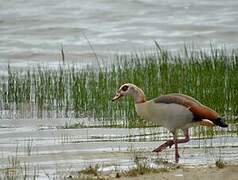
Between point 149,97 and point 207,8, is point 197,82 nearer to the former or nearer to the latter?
point 149,97

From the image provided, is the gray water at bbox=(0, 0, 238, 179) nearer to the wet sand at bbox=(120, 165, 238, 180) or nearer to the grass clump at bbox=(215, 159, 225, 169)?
the grass clump at bbox=(215, 159, 225, 169)

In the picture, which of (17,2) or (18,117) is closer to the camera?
(18,117)

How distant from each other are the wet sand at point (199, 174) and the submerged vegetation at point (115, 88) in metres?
4.09

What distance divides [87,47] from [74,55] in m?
1.48

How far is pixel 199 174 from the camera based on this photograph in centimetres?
854

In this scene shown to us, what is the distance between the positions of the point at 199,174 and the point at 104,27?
19.0m

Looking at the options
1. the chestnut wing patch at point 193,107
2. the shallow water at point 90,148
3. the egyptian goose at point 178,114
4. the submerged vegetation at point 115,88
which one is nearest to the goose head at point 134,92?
the egyptian goose at point 178,114

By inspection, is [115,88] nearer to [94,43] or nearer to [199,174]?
[199,174]

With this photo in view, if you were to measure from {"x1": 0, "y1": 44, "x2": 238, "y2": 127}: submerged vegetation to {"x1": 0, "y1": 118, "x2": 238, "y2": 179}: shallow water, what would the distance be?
1075 mm

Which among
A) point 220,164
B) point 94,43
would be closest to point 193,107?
point 220,164

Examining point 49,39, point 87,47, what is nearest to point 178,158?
point 87,47

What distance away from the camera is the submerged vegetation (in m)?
13.4

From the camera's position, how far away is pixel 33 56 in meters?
21.9

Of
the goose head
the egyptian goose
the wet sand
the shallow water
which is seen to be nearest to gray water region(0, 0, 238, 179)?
the shallow water
